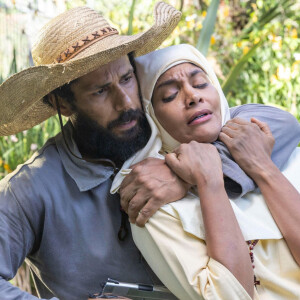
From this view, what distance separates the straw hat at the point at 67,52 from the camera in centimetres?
211

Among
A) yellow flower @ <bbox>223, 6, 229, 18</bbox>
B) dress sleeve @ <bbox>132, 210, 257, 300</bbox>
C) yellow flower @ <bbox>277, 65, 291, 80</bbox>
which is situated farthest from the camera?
yellow flower @ <bbox>223, 6, 229, 18</bbox>

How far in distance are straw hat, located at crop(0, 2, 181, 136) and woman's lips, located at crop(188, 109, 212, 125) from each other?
1.34 ft

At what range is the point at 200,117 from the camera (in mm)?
2143

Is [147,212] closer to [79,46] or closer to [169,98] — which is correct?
[169,98]

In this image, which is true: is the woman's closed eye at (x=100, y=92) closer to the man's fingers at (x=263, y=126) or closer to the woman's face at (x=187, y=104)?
the woman's face at (x=187, y=104)

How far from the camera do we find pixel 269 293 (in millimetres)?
1954

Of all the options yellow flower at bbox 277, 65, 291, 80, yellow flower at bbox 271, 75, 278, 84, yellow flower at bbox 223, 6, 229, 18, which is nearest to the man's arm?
yellow flower at bbox 277, 65, 291, 80

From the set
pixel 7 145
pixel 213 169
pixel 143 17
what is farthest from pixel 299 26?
pixel 213 169

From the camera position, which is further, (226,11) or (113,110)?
(226,11)

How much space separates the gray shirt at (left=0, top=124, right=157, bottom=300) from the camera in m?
2.24

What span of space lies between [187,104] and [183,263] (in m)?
0.66

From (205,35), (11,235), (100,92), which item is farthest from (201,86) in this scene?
(205,35)

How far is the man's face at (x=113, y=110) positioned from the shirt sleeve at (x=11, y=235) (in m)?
→ 0.44

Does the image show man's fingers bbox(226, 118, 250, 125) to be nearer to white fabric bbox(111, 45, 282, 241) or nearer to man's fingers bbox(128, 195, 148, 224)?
white fabric bbox(111, 45, 282, 241)
